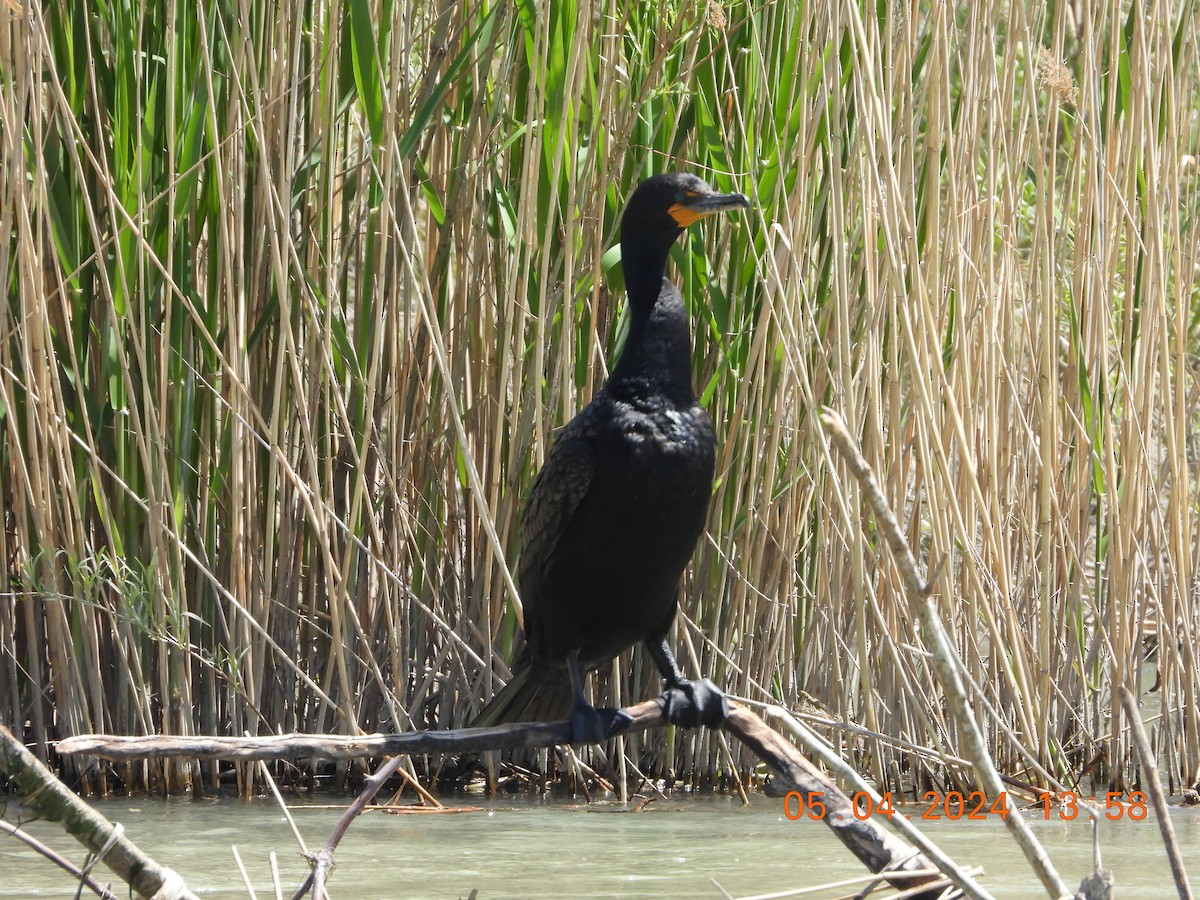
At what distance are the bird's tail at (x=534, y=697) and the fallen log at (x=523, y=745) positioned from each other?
2.08ft

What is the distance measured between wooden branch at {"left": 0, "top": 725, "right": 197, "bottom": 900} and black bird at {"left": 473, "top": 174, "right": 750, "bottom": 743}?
86 centimetres

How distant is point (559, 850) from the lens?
9.19 ft

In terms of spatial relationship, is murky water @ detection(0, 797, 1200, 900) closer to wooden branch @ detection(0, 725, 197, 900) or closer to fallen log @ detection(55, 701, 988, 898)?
fallen log @ detection(55, 701, 988, 898)

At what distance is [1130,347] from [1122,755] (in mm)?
907

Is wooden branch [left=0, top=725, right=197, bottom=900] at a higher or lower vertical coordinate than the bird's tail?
higher

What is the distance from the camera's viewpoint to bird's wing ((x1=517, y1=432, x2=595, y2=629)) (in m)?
2.49

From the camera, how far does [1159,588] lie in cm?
302

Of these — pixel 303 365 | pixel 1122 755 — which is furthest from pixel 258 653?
pixel 1122 755

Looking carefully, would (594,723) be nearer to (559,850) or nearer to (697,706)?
(697,706)

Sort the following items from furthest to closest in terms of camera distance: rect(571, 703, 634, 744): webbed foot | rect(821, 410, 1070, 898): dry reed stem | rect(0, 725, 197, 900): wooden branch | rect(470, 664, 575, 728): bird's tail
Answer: rect(470, 664, 575, 728): bird's tail < rect(571, 703, 634, 744): webbed foot < rect(0, 725, 197, 900): wooden branch < rect(821, 410, 1070, 898): dry reed stem

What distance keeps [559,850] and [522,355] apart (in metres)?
0.97

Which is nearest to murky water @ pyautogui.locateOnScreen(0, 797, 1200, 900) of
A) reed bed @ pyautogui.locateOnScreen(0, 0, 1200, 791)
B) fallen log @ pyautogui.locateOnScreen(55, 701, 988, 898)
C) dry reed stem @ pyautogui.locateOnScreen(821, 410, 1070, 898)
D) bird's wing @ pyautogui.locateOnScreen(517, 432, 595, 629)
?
reed bed @ pyautogui.locateOnScreen(0, 0, 1200, 791)
